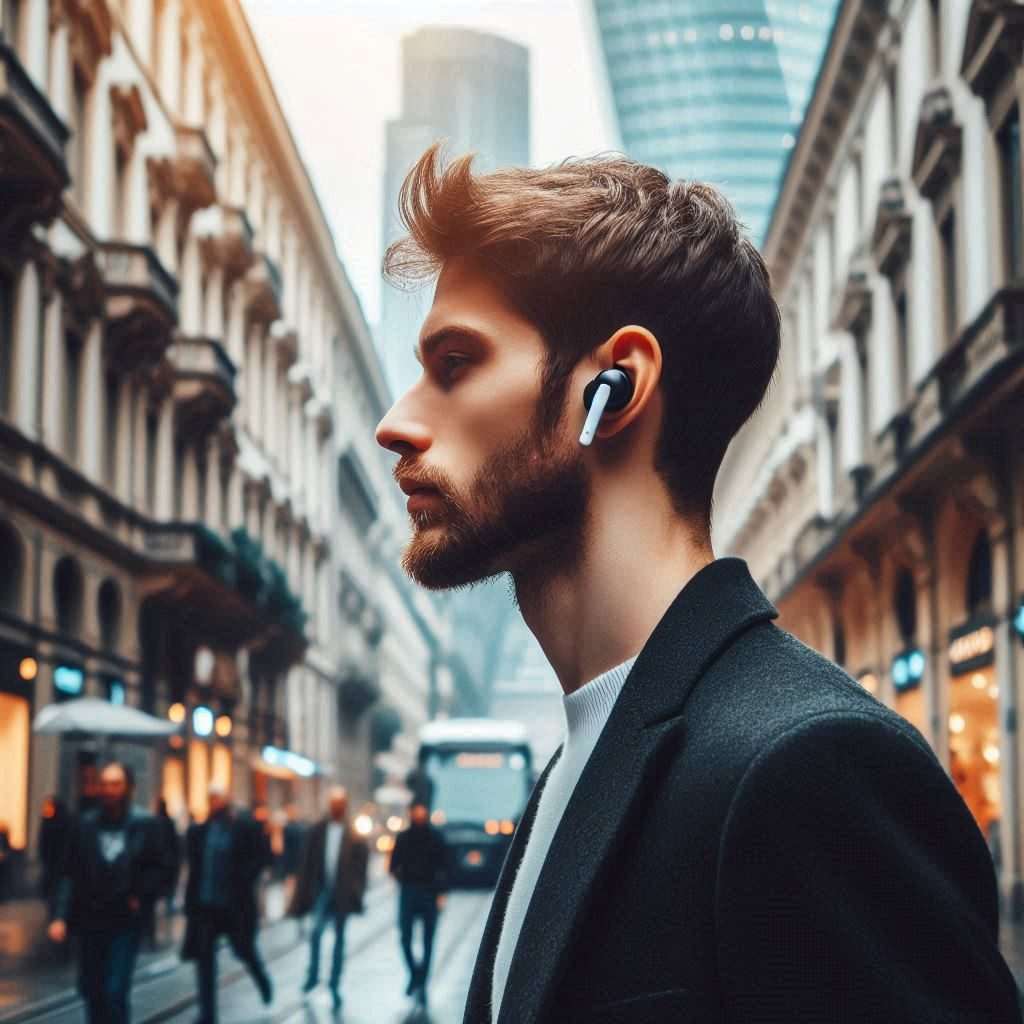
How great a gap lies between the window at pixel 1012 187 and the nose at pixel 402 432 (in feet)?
69.1

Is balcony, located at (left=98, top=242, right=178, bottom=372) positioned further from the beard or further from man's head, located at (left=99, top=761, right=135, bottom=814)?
the beard

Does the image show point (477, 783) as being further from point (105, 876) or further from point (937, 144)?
point (105, 876)

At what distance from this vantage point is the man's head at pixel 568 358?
6.15ft

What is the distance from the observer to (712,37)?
127 meters

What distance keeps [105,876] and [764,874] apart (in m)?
9.92

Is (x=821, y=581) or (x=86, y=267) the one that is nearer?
(x=86, y=267)

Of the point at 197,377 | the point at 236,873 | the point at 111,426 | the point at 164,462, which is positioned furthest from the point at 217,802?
the point at 197,377

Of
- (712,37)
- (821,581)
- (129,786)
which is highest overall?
(712,37)

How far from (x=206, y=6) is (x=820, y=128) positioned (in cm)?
1354

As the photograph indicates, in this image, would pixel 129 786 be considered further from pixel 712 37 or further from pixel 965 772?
pixel 712 37

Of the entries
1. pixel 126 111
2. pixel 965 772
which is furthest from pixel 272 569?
pixel 965 772

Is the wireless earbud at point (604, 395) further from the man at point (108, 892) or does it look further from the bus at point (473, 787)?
the bus at point (473, 787)

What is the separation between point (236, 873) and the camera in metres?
14.7

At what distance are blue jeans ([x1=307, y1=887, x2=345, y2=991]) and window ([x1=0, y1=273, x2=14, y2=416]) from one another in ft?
32.6
